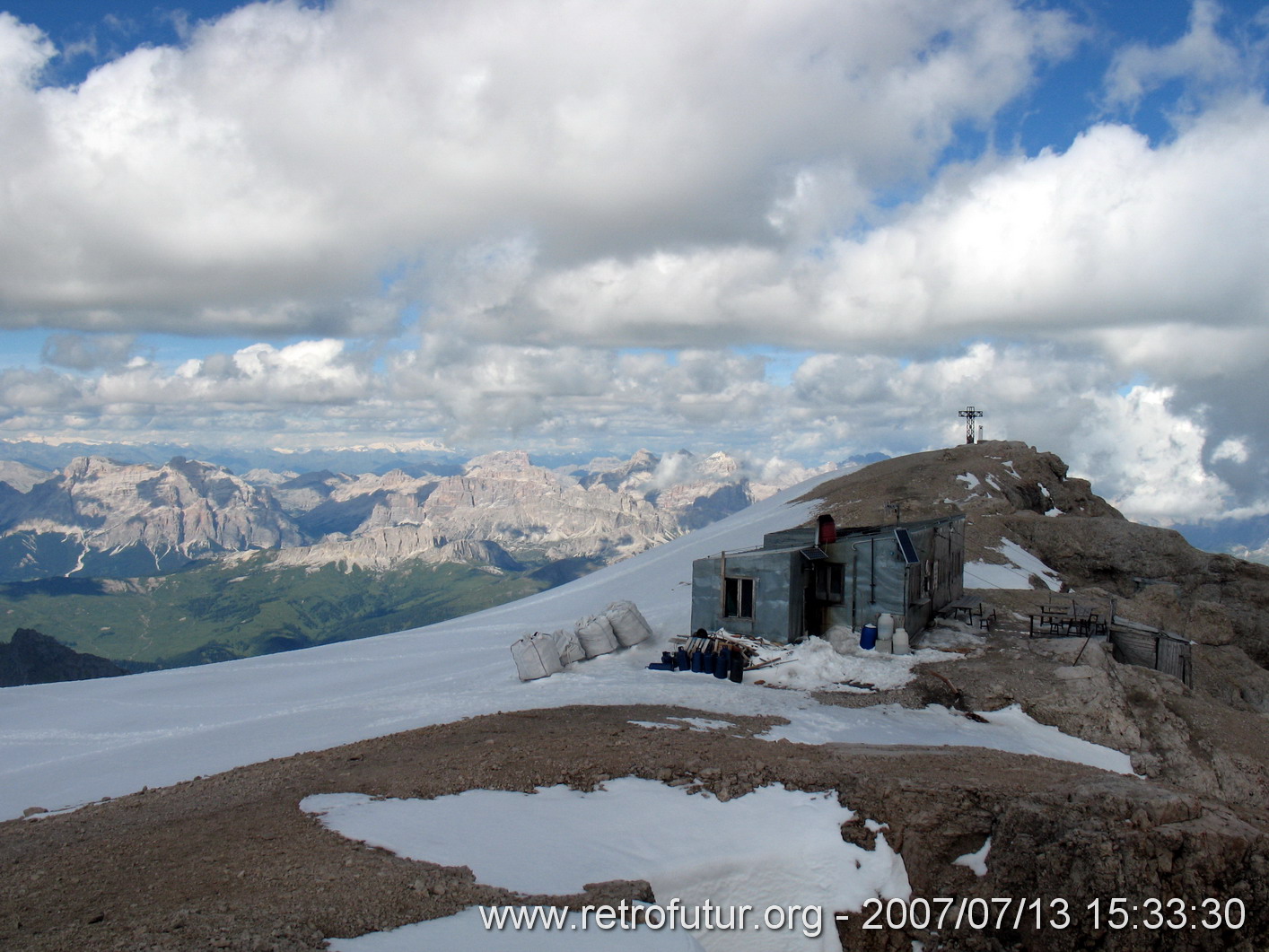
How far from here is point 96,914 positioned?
8492mm

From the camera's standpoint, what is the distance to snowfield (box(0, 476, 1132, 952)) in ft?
34.8

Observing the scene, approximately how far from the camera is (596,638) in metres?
28.6

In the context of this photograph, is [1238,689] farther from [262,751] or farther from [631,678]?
[262,751]

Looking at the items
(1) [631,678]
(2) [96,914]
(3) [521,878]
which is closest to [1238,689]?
(1) [631,678]

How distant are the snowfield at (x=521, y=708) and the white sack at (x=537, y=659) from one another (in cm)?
62

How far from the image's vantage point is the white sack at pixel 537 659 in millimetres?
26812

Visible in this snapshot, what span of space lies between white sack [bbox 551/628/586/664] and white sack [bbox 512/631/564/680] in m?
0.26

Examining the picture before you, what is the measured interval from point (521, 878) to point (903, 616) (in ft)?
67.0

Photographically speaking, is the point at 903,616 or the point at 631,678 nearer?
the point at 631,678

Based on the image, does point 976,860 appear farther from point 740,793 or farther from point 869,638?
point 869,638

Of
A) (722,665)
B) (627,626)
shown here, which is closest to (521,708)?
(722,665)
